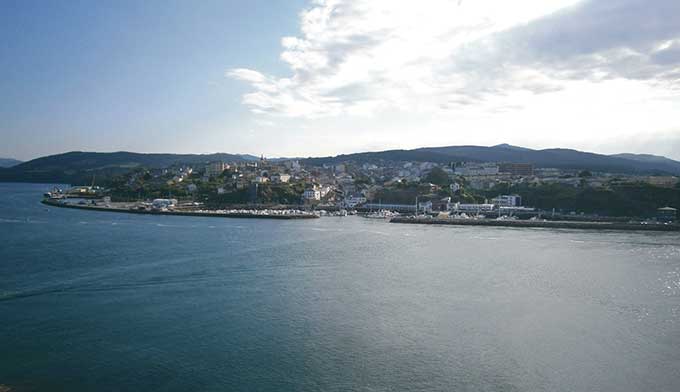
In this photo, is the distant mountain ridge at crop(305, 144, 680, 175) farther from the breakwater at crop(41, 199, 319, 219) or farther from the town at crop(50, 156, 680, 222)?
the breakwater at crop(41, 199, 319, 219)

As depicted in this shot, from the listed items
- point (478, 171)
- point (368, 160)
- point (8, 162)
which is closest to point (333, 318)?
point (478, 171)

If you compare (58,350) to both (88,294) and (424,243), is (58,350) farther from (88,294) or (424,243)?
(424,243)

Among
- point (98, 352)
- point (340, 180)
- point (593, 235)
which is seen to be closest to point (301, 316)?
point (98, 352)

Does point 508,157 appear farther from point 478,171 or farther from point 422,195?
point 422,195

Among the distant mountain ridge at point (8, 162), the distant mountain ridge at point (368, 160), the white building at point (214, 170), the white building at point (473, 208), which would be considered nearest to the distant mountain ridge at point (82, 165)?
the distant mountain ridge at point (368, 160)

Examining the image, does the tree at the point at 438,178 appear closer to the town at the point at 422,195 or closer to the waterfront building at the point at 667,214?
the town at the point at 422,195

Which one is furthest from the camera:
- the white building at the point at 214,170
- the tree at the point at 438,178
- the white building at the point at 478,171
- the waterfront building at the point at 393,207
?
the white building at the point at 478,171

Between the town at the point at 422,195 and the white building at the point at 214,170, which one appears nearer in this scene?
the town at the point at 422,195
